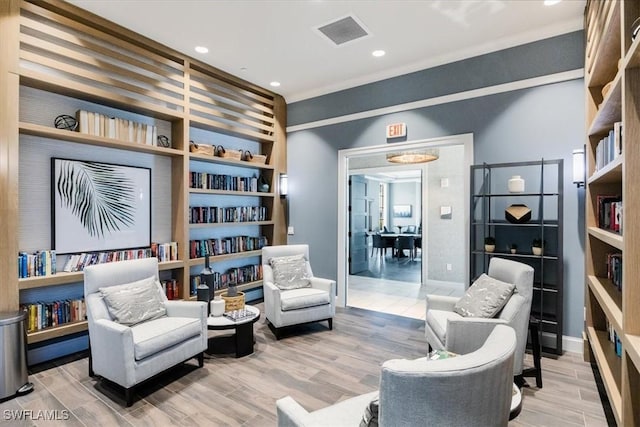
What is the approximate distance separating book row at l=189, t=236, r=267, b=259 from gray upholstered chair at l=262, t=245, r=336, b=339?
821 mm

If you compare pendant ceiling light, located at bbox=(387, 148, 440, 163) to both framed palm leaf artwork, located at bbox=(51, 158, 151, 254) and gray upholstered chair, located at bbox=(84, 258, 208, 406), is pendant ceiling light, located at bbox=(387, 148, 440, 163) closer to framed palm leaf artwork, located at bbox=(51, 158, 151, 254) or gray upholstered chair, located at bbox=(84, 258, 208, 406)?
framed palm leaf artwork, located at bbox=(51, 158, 151, 254)

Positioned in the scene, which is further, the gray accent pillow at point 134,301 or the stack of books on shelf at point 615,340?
the gray accent pillow at point 134,301

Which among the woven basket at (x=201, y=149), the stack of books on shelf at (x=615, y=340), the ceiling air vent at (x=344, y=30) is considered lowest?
the stack of books on shelf at (x=615, y=340)

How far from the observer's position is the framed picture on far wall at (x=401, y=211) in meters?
12.6

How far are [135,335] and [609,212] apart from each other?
3.80 meters

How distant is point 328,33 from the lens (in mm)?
3615

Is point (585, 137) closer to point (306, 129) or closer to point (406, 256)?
point (306, 129)

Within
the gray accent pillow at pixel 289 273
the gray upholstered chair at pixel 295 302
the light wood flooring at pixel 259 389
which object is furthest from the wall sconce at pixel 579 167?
the gray accent pillow at pixel 289 273

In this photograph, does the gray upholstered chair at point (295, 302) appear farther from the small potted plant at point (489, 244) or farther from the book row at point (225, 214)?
the small potted plant at point (489, 244)

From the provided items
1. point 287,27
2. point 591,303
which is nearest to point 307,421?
point 591,303

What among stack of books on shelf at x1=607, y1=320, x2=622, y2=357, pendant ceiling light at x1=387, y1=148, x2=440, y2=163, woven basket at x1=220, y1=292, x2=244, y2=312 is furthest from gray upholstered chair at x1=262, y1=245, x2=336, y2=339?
pendant ceiling light at x1=387, y1=148, x2=440, y2=163

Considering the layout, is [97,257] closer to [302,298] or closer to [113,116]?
[113,116]

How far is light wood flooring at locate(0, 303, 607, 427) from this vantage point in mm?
2328

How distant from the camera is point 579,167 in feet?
10.5
